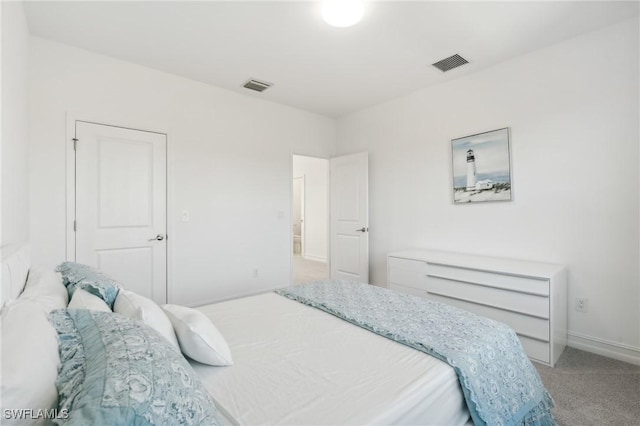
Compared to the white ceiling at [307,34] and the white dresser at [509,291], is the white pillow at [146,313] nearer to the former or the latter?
the white ceiling at [307,34]

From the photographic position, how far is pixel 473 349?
4.54 ft

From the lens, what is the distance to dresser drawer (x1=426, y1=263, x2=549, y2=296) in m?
2.40

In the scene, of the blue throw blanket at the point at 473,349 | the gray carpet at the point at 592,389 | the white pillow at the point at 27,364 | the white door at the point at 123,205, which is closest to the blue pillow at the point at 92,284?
the white pillow at the point at 27,364

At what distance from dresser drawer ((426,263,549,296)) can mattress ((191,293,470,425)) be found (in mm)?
1589

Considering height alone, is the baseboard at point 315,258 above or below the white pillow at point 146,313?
below

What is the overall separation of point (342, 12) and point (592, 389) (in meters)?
3.10

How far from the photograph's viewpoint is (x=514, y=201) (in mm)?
3047

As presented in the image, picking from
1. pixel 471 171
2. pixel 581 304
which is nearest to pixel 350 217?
pixel 471 171

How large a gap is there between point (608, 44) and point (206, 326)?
3.61 meters

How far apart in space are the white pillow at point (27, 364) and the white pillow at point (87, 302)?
31 centimetres

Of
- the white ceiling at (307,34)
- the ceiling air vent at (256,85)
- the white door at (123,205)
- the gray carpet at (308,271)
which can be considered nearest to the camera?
the white ceiling at (307,34)

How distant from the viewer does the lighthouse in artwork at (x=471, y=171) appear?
11.0ft

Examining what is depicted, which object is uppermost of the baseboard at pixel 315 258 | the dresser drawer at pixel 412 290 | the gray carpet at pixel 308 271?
the dresser drawer at pixel 412 290

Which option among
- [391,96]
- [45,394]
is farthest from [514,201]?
[45,394]
